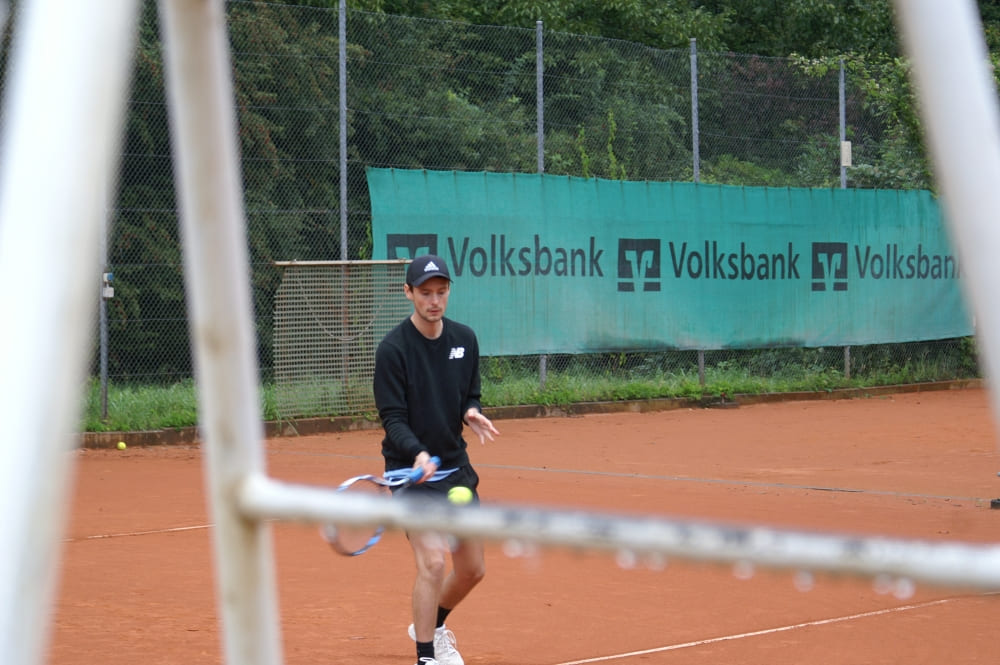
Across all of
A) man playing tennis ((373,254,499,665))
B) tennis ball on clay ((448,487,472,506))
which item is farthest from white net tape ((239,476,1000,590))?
man playing tennis ((373,254,499,665))

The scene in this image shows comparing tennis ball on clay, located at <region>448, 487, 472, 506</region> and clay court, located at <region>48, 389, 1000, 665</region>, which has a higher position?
tennis ball on clay, located at <region>448, 487, 472, 506</region>

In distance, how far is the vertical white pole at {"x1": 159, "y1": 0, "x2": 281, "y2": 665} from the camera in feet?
4.58

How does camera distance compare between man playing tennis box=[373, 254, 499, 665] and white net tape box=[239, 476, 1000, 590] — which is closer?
white net tape box=[239, 476, 1000, 590]

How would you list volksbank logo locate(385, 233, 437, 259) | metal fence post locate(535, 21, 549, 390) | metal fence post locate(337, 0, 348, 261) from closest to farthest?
1. metal fence post locate(337, 0, 348, 261)
2. volksbank logo locate(385, 233, 437, 259)
3. metal fence post locate(535, 21, 549, 390)

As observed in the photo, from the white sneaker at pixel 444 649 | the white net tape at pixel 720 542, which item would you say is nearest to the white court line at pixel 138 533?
the white sneaker at pixel 444 649

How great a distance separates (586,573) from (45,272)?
599 cm

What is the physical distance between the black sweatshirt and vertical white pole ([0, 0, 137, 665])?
3972mm

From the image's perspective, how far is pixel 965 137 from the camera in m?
1.04

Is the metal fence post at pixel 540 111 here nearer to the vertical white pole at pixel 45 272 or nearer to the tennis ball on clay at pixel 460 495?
the tennis ball on clay at pixel 460 495

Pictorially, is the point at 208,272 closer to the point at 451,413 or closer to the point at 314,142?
the point at 451,413

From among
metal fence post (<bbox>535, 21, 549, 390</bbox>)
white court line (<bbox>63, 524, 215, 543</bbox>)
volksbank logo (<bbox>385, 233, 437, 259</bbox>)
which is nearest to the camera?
white court line (<bbox>63, 524, 215, 543</bbox>)

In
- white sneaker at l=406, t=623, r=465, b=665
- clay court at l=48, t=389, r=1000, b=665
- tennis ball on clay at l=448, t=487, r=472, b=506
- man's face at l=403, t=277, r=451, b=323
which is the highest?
man's face at l=403, t=277, r=451, b=323

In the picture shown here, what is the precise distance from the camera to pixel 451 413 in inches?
208

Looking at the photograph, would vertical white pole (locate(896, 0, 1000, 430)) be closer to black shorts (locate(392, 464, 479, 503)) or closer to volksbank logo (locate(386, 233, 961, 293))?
black shorts (locate(392, 464, 479, 503))
